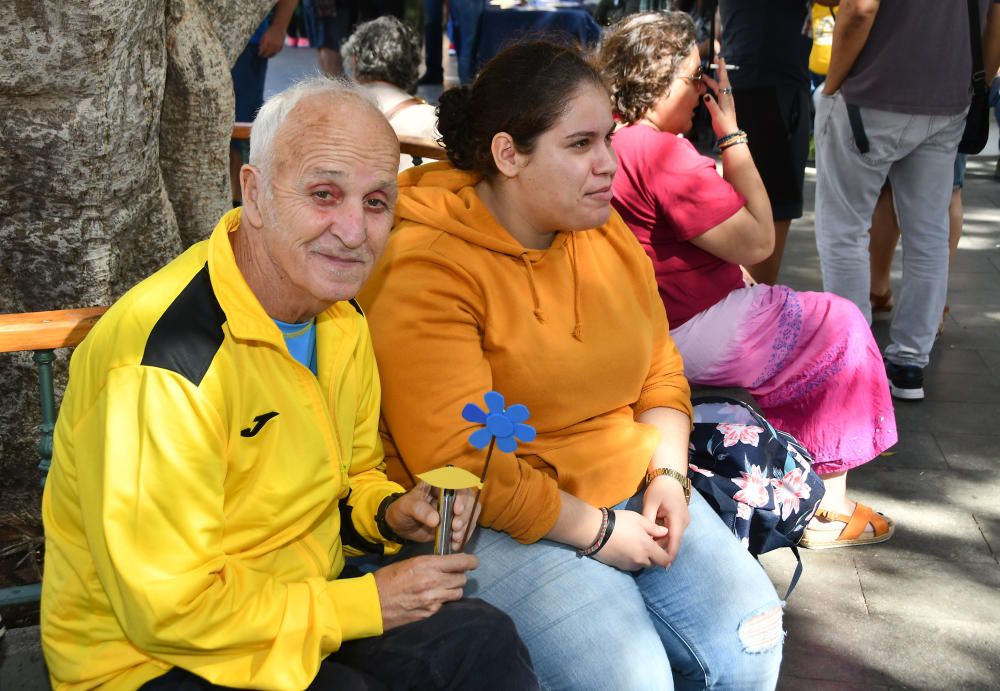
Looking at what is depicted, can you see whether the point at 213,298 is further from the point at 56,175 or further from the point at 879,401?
the point at 879,401

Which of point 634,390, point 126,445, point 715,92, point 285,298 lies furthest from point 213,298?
point 715,92

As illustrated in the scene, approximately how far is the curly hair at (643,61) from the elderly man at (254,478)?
64.0 inches

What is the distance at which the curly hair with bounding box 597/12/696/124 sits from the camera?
3.50 m

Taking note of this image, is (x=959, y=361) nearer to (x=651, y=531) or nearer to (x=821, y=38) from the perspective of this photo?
(x=651, y=531)

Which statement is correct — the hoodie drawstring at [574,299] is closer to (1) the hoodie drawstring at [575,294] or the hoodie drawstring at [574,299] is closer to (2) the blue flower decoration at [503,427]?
(1) the hoodie drawstring at [575,294]

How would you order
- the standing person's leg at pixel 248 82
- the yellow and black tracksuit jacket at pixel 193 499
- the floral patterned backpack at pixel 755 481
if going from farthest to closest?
1. the standing person's leg at pixel 248 82
2. the floral patterned backpack at pixel 755 481
3. the yellow and black tracksuit jacket at pixel 193 499

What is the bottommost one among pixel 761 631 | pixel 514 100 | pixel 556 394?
pixel 761 631

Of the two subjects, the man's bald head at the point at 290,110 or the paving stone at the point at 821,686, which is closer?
the man's bald head at the point at 290,110

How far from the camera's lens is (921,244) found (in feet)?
16.3

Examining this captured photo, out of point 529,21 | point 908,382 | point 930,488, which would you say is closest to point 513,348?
point 930,488

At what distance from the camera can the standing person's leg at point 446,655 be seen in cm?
198

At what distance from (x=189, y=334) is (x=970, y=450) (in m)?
A: 3.60

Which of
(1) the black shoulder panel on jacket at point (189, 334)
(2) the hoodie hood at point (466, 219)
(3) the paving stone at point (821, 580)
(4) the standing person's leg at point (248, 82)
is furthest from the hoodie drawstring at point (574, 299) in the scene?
(4) the standing person's leg at point (248, 82)

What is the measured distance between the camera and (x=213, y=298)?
75.4 inches
